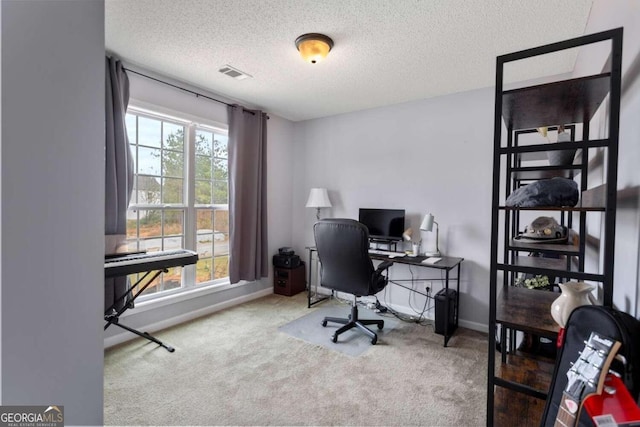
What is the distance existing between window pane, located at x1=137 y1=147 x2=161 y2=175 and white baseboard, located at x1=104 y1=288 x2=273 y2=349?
4.79 feet

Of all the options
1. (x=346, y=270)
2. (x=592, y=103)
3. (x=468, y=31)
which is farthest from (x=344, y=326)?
(x=468, y=31)

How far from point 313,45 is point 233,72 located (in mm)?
992

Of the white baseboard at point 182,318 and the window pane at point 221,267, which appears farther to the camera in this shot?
the window pane at point 221,267

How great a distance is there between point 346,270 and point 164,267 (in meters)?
1.46

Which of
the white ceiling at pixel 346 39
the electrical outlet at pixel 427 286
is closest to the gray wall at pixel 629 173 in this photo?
the white ceiling at pixel 346 39

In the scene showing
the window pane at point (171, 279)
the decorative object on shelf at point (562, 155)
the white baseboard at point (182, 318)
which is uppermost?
the decorative object on shelf at point (562, 155)

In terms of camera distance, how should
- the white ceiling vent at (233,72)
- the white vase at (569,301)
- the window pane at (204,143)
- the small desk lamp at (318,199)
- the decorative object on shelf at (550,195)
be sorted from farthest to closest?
1. the small desk lamp at (318,199)
2. the window pane at (204,143)
3. the white ceiling vent at (233,72)
4. the decorative object on shelf at (550,195)
5. the white vase at (569,301)

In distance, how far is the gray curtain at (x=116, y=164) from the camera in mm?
2406

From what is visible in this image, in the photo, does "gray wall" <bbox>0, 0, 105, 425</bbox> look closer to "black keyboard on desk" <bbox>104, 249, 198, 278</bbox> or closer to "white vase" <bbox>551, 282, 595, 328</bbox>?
"black keyboard on desk" <bbox>104, 249, 198, 278</bbox>

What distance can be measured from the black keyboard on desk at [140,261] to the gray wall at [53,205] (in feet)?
3.73

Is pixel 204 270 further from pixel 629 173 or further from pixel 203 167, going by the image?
pixel 629 173

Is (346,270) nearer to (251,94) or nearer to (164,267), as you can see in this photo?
(164,267)

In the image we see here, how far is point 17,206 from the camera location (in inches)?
30.4

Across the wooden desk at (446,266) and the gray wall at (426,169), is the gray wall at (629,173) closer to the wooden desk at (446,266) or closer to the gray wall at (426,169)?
the gray wall at (426,169)
